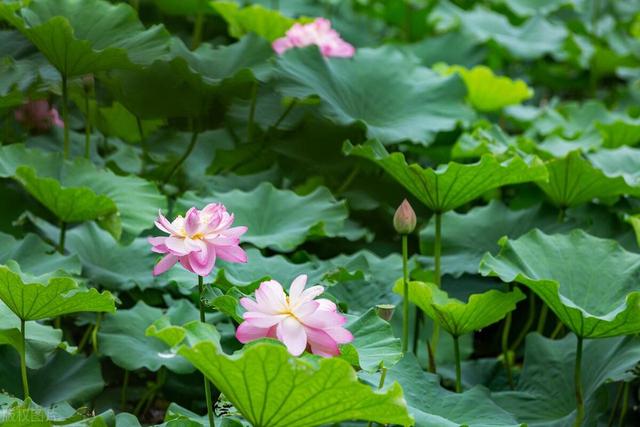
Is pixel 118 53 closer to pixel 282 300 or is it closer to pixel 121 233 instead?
pixel 121 233

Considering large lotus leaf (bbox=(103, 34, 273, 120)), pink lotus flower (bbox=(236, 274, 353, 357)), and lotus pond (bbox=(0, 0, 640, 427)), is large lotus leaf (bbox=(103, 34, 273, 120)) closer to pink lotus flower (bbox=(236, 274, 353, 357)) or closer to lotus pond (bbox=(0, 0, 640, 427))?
lotus pond (bbox=(0, 0, 640, 427))

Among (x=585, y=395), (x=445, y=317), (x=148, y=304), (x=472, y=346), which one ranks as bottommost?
(x=472, y=346)

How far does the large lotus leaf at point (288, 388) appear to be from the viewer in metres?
0.96

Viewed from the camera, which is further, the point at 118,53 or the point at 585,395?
the point at 118,53

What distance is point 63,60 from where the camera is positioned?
5.64 feet

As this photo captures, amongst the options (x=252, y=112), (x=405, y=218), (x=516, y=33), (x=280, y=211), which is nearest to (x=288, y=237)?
(x=280, y=211)

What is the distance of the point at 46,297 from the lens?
122cm

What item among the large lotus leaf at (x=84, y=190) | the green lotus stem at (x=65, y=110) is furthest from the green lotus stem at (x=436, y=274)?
the green lotus stem at (x=65, y=110)

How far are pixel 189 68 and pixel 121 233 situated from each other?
1.19ft

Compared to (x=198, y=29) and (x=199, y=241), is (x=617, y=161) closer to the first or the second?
(x=198, y=29)

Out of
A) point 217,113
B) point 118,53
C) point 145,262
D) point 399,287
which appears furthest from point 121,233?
point 217,113

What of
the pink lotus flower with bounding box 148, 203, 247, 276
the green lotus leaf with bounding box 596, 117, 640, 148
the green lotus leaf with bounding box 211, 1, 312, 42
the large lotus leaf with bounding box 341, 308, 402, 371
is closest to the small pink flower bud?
the large lotus leaf with bounding box 341, 308, 402, 371

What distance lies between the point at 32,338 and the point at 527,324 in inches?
36.9

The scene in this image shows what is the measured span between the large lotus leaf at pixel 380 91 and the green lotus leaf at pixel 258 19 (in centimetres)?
18
